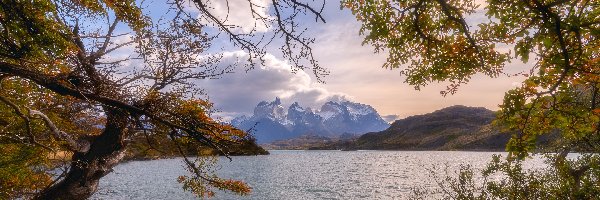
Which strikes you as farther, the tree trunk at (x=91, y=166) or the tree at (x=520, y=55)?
the tree trunk at (x=91, y=166)

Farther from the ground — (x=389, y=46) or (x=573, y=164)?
(x=389, y=46)

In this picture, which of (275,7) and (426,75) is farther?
(426,75)

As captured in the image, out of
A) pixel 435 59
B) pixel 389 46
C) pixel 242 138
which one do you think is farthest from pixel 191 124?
pixel 435 59

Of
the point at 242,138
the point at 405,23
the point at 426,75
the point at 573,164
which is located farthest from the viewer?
the point at 573,164

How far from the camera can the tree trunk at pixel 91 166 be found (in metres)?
11.2

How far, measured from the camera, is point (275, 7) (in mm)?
5188

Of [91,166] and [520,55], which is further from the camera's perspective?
[91,166]

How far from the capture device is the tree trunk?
36.8 ft

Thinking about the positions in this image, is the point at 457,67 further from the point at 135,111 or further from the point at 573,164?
the point at 573,164

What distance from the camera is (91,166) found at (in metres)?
11.6

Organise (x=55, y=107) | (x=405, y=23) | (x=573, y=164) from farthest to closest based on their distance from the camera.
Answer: (x=573, y=164), (x=55, y=107), (x=405, y=23)

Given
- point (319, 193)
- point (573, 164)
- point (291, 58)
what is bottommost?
point (319, 193)

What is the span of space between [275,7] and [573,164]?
65.7 ft

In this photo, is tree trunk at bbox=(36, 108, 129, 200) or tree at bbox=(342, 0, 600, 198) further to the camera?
tree trunk at bbox=(36, 108, 129, 200)
